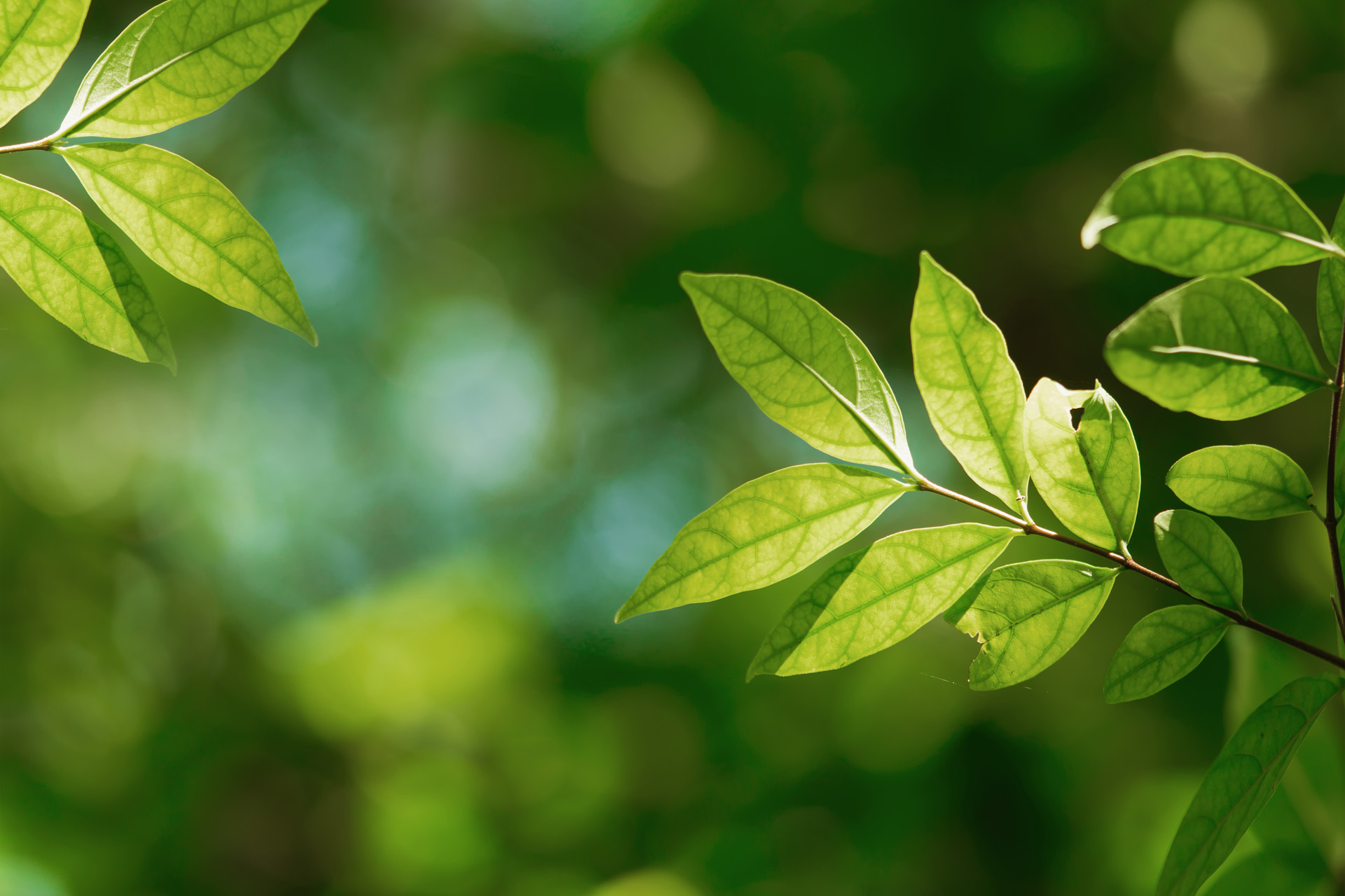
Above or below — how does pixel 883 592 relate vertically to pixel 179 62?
below

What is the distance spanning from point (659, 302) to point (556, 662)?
0.92 meters

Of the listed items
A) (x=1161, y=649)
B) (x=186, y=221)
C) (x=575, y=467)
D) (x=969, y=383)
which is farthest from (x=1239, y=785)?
(x=575, y=467)

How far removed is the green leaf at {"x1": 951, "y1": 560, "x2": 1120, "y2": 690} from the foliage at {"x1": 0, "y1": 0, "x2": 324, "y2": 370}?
26cm

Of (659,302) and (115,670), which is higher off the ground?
(659,302)

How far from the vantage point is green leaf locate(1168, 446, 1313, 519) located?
10.7 inches

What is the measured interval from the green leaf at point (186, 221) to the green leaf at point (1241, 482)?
31cm

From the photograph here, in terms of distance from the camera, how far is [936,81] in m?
1.88

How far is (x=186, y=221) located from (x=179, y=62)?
52 mm

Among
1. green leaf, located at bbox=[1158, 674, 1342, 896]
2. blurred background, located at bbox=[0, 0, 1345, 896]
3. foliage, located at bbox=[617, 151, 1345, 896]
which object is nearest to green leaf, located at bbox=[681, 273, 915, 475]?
foliage, located at bbox=[617, 151, 1345, 896]

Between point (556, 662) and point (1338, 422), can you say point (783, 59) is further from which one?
point (1338, 422)

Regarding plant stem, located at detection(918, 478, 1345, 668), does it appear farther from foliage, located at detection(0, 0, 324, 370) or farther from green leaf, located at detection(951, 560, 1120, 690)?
foliage, located at detection(0, 0, 324, 370)

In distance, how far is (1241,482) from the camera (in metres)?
0.27

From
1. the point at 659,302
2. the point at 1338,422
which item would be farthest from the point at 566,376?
the point at 1338,422

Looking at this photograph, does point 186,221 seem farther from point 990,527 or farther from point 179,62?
point 990,527
